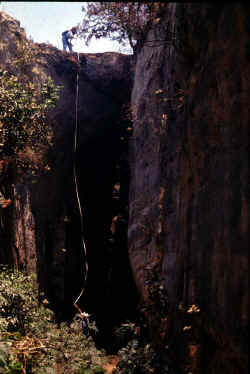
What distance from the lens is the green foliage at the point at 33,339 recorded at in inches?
222

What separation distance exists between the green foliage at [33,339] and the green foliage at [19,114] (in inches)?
100

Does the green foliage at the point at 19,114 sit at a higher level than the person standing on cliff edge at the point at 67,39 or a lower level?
lower

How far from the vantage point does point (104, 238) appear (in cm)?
1148

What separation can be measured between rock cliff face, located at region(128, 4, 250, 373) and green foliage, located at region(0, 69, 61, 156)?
2.55m

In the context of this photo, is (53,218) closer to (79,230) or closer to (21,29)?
(79,230)

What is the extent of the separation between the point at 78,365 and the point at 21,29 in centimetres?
743

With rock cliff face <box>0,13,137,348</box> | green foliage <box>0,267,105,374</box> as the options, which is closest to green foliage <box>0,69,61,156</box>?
rock cliff face <box>0,13,137,348</box>

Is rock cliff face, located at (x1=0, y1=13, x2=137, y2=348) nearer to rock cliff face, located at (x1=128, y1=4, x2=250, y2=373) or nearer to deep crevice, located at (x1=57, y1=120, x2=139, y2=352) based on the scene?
deep crevice, located at (x1=57, y1=120, x2=139, y2=352)

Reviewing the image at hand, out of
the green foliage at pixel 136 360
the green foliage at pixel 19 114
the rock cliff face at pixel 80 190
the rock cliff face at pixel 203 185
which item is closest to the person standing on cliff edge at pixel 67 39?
the rock cliff face at pixel 80 190

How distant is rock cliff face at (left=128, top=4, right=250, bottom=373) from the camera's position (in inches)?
133

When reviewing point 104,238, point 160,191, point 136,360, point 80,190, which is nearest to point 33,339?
point 136,360

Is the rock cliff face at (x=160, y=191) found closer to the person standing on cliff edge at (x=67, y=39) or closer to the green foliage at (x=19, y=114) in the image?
the person standing on cliff edge at (x=67, y=39)

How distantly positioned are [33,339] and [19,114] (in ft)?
13.6

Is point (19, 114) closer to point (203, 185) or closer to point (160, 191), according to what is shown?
point (160, 191)
